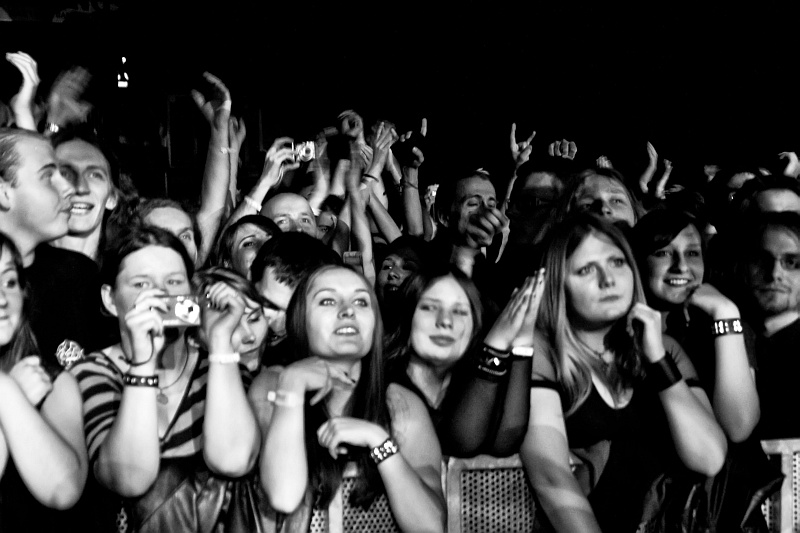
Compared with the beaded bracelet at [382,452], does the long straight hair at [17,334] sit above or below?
above

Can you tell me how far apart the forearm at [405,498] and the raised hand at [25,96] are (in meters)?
2.30

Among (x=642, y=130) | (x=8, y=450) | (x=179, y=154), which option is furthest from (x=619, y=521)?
(x=179, y=154)

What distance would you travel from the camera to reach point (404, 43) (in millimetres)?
7367

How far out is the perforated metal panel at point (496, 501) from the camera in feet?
10.2

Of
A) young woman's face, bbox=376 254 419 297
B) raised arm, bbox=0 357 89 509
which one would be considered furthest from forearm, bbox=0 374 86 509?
young woman's face, bbox=376 254 419 297

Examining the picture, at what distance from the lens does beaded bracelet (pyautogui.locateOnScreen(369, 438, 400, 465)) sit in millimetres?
2953

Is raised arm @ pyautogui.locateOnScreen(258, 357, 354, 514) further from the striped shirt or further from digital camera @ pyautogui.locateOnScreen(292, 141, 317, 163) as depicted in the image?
digital camera @ pyautogui.locateOnScreen(292, 141, 317, 163)

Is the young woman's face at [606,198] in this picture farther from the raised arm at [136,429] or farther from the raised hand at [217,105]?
the raised arm at [136,429]

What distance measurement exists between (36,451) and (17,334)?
37cm

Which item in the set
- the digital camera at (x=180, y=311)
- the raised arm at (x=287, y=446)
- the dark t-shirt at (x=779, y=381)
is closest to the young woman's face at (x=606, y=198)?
the dark t-shirt at (x=779, y=381)

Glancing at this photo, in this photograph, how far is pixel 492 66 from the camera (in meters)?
7.38

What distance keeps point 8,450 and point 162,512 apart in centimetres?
45

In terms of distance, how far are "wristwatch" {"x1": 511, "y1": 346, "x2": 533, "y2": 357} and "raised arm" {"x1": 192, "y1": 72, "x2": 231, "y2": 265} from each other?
6.67 feet

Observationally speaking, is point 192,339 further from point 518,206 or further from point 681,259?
point 518,206
